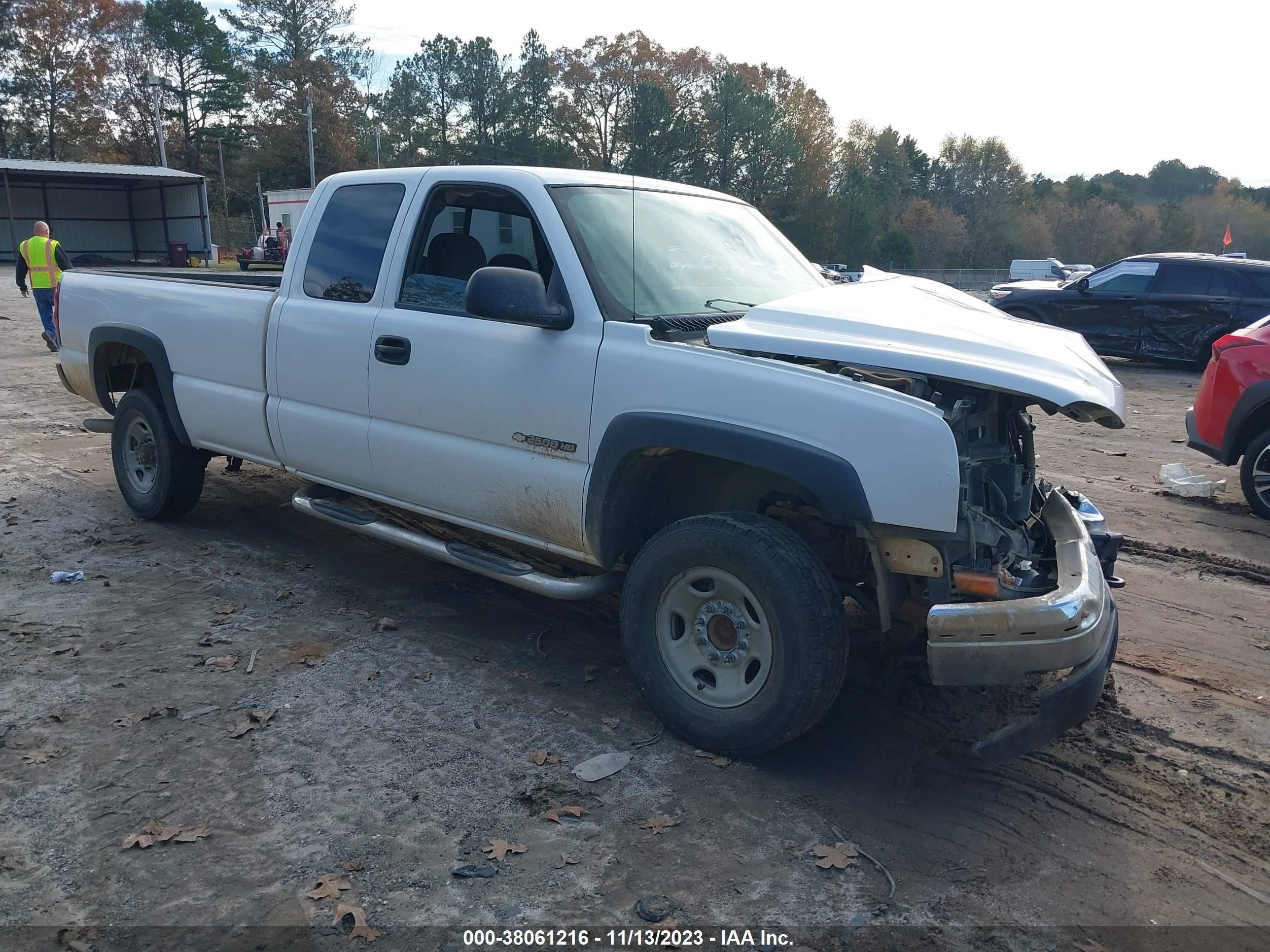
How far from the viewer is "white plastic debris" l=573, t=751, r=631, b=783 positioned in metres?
3.71

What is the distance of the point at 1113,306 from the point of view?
611 inches

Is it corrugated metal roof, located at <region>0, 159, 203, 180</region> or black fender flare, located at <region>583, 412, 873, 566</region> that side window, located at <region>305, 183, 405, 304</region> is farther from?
corrugated metal roof, located at <region>0, 159, 203, 180</region>

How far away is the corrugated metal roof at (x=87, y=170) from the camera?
36.8 metres

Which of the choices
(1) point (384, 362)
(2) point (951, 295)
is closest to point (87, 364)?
(1) point (384, 362)

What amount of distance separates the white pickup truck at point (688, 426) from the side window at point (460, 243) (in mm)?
13

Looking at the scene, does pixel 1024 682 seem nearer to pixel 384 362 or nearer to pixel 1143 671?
pixel 1143 671

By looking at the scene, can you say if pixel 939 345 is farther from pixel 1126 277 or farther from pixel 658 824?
pixel 1126 277

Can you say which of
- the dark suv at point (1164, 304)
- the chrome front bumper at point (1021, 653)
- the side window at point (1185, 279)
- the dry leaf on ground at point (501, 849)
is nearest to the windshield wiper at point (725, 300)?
the chrome front bumper at point (1021, 653)

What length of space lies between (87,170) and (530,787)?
4147 cm

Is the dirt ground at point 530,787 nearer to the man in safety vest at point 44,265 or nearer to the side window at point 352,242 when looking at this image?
the side window at point 352,242

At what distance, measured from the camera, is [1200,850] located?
3.31 metres

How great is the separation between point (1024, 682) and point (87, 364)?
20.1ft

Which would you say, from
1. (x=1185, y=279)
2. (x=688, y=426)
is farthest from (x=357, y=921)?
(x=1185, y=279)

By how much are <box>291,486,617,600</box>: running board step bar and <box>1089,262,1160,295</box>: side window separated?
43.6 feet
